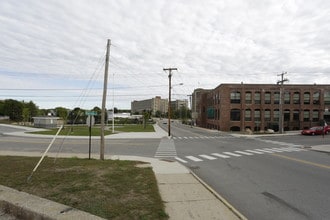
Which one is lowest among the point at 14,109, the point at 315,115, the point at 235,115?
the point at 235,115

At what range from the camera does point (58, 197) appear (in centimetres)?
638

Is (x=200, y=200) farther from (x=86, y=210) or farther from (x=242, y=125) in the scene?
(x=242, y=125)

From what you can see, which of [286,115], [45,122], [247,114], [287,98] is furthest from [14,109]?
[287,98]

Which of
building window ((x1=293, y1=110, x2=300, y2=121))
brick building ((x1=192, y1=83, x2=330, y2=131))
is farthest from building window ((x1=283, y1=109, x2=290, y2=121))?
building window ((x1=293, y1=110, x2=300, y2=121))

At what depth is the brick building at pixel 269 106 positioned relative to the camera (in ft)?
171

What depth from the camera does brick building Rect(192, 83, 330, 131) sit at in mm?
51969

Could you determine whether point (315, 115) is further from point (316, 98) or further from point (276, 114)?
point (276, 114)

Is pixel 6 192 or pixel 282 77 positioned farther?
pixel 282 77

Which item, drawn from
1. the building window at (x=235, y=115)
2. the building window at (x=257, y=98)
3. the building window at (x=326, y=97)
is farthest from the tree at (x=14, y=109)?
the building window at (x=326, y=97)

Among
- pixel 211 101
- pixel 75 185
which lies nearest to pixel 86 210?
pixel 75 185

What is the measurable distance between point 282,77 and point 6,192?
149 feet

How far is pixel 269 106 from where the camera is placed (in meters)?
52.2

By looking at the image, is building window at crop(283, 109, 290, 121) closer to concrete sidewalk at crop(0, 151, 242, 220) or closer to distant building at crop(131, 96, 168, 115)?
concrete sidewalk at crop(0, 151, 242, 220)

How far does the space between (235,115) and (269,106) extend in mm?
7072
